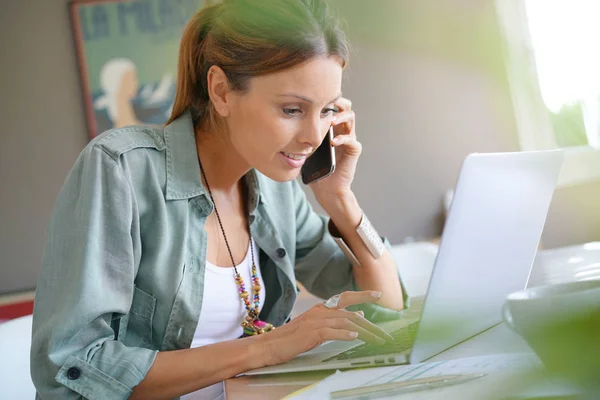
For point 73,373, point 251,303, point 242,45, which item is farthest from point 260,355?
point 242,45

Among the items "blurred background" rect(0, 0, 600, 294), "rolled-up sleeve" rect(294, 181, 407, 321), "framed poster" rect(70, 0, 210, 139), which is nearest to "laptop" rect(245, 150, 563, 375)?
"rolled-up sleeve" rect(294, 181, 407, 321)

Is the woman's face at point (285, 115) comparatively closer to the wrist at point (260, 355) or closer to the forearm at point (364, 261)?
the forearm at point (364, 261)

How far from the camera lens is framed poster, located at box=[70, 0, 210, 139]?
7.45 feet

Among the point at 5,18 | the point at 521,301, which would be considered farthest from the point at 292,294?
the point at 5,18

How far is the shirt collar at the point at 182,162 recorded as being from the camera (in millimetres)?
955

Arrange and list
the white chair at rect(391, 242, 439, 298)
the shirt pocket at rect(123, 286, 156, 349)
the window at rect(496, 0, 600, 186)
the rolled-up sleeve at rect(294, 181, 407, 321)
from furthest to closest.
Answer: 1. the white chair at rect(391, 242, 439, 298)
2. the rolled-up sleeve at rect(294, 181, 407, 321)
3. the shirt pocket at rect(123, 286, 156, 349)
4. the window at rect(496, 0, 600, 186)

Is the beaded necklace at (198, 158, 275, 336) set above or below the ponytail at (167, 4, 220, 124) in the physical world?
below

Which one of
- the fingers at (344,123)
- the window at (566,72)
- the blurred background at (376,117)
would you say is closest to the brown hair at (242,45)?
the fingers at (344,123)

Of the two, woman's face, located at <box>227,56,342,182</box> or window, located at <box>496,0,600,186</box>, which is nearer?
window, located at <box>496,0,600,186</box>

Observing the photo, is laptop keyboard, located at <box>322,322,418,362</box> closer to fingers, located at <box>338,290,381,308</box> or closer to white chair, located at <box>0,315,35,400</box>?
fingers, located at <box>338,290,381,308</box>

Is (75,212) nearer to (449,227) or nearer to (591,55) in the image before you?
(449,227)

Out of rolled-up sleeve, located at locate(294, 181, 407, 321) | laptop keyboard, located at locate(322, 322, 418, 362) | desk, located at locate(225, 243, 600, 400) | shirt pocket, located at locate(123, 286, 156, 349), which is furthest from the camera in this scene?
rolled-up sleeve, located at locate(294, 181, 407, 321)

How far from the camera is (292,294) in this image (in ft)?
3.73

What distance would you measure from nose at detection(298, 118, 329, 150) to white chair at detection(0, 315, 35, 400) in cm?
51
